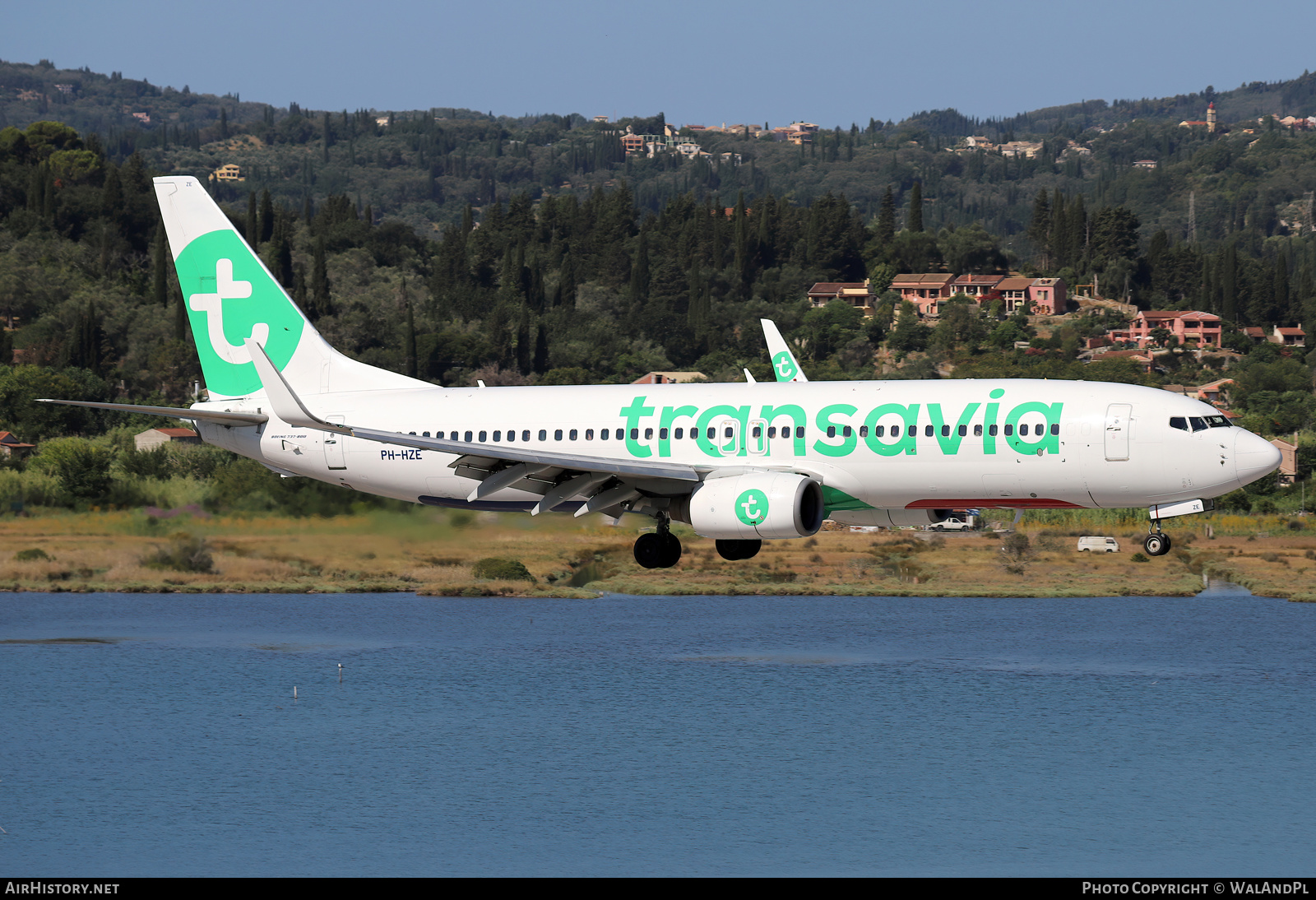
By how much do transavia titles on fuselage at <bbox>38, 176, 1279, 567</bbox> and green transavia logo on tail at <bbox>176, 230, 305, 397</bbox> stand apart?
2143mm

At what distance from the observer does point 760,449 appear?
4650 cm

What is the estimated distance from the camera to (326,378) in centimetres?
5519

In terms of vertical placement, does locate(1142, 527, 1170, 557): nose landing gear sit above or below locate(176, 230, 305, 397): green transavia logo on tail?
below

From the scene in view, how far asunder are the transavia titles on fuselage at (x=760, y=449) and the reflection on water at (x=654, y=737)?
3391 centimetres

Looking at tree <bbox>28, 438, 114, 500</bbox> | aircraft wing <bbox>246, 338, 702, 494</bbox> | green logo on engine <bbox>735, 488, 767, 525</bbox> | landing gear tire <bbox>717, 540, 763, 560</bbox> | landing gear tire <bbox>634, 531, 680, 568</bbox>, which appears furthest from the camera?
tree <bbox>28, 438, 114, 500</bbox>

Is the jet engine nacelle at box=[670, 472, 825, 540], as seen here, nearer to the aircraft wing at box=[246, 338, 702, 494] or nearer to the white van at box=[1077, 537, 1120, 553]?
the aircraft wing at box=[246, 338, 702, 494]

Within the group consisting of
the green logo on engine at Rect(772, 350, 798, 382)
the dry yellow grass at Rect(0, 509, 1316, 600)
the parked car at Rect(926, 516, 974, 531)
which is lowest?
the dry yellow grass at Rect(0, 509, 1316, 600)

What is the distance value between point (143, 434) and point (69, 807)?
60.1m

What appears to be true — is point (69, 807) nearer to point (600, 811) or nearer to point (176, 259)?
point (600, 811)

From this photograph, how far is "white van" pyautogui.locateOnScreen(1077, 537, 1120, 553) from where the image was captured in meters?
160

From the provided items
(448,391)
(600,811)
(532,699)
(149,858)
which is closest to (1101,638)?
(532,699)

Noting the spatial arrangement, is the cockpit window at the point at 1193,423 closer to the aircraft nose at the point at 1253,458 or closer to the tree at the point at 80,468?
the aircraft nose at the point at 1253,458

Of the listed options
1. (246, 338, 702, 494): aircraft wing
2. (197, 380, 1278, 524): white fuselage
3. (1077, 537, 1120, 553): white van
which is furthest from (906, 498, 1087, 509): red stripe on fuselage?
(1077, 537, 1120, 553): white van

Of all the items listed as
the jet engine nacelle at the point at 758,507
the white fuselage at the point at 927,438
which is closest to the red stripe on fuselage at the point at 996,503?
the white fuselage at the point at 927,438
